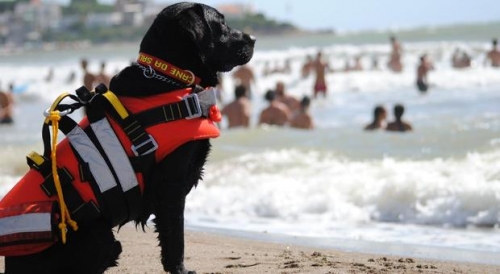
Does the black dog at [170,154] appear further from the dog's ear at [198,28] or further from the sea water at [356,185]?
the sea water at [356,185]

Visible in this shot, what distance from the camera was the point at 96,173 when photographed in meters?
3.86

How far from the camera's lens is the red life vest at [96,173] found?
12.4ft

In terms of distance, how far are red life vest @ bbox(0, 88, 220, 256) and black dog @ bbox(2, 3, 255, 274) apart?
50 mm

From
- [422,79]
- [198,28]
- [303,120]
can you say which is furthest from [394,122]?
[422,79]

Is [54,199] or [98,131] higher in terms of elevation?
[98,131]

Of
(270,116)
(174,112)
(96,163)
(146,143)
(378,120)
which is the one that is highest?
(270,116)

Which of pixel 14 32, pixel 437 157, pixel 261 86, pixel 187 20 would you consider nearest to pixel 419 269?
pixel 187 20

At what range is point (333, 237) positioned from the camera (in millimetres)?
6867

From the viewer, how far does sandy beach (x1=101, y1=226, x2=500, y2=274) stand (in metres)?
5.12

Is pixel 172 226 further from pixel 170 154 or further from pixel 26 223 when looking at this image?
pixel 26 223

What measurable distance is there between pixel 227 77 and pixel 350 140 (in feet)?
70.8

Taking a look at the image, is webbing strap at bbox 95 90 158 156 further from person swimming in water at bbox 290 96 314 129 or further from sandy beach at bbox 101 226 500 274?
person swimming in water at bbox 290 96 314 129

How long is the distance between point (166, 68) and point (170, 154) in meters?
0.38

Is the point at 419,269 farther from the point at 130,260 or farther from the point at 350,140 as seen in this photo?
the point at 350,140
